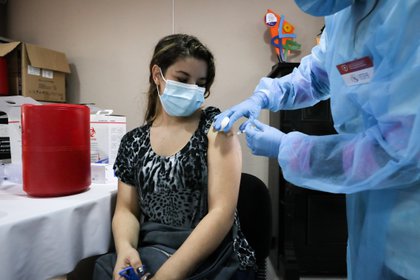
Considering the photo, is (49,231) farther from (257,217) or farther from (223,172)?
(257,217)

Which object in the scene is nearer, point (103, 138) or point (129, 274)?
point (129, 274)

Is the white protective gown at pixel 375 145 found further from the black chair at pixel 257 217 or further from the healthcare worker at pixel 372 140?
the black chair at pixel 257 217

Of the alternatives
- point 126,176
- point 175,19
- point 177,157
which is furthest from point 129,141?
point 175,19

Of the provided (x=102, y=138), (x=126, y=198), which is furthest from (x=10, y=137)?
(x=126, y=198)

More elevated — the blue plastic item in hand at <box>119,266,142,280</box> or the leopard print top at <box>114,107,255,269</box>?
the leopard print top at <box>114,107,255,269</box>

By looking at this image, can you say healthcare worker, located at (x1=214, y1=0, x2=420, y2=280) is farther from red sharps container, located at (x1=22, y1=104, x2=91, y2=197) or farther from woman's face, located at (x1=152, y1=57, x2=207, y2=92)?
red sharps container, located at (x1=22, y1=104, x2=91, y2=197)

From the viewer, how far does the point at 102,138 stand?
1406mm

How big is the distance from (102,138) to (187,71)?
0.65m

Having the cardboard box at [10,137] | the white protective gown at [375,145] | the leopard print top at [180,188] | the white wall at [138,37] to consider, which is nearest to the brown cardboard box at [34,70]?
the white wall at [138,37]

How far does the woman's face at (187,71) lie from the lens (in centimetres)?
102

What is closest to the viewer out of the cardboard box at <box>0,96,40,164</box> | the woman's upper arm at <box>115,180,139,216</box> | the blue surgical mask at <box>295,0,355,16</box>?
the blue surgical mask at <box>295,0,355,16</box>

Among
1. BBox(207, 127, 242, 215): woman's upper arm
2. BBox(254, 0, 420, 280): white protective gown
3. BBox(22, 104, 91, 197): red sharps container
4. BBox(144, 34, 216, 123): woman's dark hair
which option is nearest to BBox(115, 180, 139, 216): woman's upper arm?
BBox(22, 104, 91, 197): red sharps container

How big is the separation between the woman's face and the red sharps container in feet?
1.17

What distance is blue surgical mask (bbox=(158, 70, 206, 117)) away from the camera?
102cm
